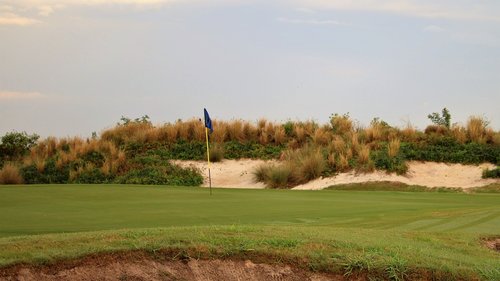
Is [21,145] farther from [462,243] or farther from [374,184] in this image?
[462,243]

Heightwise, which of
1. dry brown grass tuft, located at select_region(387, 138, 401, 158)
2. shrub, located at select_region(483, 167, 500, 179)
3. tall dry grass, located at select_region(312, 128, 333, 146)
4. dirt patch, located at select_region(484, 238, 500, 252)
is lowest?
dirt patch, located at select_region(484, 238, 500, 252)

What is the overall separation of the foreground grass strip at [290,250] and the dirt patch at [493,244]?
66 centimetres

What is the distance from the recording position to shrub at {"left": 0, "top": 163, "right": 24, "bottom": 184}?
31.2 meters

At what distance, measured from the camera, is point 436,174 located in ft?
101

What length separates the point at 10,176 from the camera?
31328 millimetres

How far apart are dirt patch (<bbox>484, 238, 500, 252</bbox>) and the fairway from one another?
0.70 m

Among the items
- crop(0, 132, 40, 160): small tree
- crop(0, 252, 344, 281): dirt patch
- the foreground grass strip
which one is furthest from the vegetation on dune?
crop(0, 252, 344, 281): dirt patch

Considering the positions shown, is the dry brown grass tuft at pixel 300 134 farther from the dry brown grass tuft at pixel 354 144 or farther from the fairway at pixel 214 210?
the fairway at pixel 214 210

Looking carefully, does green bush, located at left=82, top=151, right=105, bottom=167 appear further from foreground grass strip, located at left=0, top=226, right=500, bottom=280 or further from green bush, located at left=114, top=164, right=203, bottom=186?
foreground grass strip, located at left=0, top=226, right=500, bottom=280

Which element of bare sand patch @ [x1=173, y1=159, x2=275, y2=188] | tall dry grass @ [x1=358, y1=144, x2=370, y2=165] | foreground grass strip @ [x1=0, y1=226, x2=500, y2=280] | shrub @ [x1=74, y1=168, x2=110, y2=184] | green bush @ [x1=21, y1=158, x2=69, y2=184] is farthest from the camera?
green bush @ [x1=21, y1=158, x2=69, y2=184]

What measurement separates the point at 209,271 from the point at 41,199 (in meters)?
8.85

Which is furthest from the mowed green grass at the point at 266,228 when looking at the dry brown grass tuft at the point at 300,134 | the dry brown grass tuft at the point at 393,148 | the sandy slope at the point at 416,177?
the dry brown grass tuft at the point at 300,134

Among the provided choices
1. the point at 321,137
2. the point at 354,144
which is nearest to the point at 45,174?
the point at 321,137

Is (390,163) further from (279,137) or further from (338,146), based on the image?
(279,137)
